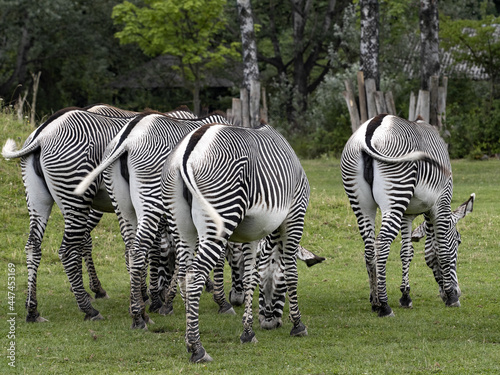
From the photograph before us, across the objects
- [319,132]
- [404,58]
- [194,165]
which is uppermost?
[194,165]

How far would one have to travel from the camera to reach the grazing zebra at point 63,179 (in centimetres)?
808

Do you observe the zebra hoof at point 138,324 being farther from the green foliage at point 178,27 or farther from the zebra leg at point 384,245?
the green foliage at point 178,27

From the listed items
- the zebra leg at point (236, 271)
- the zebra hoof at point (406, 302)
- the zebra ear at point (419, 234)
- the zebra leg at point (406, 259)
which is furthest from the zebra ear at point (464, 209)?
the zebra leg at point (236, 271)

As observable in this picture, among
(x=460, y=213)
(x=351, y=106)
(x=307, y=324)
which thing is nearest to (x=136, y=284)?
(x=307, y=324)

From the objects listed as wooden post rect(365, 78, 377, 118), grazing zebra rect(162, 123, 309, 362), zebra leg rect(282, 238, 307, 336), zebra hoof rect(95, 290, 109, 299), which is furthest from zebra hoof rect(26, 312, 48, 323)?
wooden post rect(365, 78, 377, 118)

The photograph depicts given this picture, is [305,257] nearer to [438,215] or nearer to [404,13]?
[438,215]

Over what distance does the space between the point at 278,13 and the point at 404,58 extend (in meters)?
9.27

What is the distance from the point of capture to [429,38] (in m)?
23.5

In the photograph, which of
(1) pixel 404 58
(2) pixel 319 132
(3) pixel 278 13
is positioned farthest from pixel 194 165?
(3) pixel 278 13

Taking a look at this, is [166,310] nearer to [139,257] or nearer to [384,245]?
[139,257]

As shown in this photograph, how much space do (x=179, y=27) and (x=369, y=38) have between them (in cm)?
1618

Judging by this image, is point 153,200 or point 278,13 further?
point 278,13

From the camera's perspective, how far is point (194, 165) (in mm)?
6367

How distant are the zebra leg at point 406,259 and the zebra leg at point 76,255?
391 centimetres
